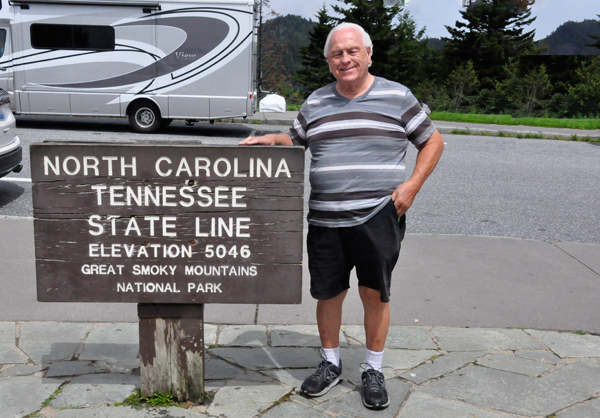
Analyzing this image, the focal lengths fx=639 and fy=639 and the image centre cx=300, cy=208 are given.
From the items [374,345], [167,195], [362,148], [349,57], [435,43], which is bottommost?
[374,345]

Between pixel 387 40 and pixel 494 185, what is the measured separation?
32.1 meters

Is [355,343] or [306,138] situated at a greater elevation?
[306,138]

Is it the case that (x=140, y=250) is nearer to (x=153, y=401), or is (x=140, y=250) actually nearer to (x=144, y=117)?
(x=153, y=401)

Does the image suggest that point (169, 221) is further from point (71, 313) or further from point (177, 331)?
point (71, 313)

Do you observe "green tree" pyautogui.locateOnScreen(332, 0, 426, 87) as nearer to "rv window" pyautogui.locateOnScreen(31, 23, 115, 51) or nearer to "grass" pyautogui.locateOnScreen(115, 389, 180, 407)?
"rv window" pyautogui.locateOnScreen(31, 23, 115, 51)

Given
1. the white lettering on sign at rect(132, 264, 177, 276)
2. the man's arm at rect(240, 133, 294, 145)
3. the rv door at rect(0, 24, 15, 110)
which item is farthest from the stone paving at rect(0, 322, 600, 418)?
the rv door at rect(0, 24, 15, 110)

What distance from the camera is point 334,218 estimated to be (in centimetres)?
289

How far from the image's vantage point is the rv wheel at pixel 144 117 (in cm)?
1302

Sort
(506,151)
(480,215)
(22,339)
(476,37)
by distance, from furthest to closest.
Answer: (476,37) → (506,151) → (480,215) → (22,339)

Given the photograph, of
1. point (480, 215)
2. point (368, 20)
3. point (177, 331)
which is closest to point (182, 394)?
point (177, 331)

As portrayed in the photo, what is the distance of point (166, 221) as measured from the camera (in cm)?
275

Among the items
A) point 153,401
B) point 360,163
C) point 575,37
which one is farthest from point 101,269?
point 575,37

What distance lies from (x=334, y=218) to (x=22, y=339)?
1953 millimetres

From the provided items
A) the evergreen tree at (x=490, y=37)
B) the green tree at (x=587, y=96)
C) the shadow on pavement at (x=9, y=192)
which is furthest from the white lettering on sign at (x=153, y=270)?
the evergreen tree at (x=490, y=37)
